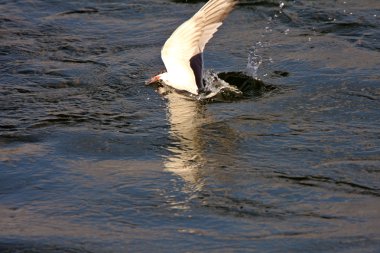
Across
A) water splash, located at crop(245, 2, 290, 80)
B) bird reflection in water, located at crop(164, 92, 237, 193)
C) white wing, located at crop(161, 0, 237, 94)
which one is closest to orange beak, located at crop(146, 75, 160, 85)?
white wing, located at crop(161, 0, 237, 94)

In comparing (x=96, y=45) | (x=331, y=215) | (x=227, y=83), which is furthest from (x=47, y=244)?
(x=96, y=45)

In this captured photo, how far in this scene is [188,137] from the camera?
7.78 m

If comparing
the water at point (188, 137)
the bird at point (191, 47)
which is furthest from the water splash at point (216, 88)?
the water at point (188, 137)

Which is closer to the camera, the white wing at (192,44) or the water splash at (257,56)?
the white wing at (192,44)

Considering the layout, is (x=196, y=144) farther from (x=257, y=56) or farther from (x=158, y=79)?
(x=257, y=56)

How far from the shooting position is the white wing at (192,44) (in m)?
8.42

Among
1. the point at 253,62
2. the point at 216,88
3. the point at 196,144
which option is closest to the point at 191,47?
the point at 216,88

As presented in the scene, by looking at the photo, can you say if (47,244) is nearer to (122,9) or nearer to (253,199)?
(253,199)

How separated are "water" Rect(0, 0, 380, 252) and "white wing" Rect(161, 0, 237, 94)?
0.25 meters

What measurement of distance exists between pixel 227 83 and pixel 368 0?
10.9 feet

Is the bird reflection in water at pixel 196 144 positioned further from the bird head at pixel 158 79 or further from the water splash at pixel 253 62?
the water splash at pixel 253 62

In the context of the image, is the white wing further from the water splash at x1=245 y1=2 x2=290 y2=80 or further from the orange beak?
the water splash at x1=245 y1=2 x2=290 y2=80

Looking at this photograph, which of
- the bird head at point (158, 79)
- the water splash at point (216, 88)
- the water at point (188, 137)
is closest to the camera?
the water at point (188, 137)

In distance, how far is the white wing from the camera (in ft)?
27.6
